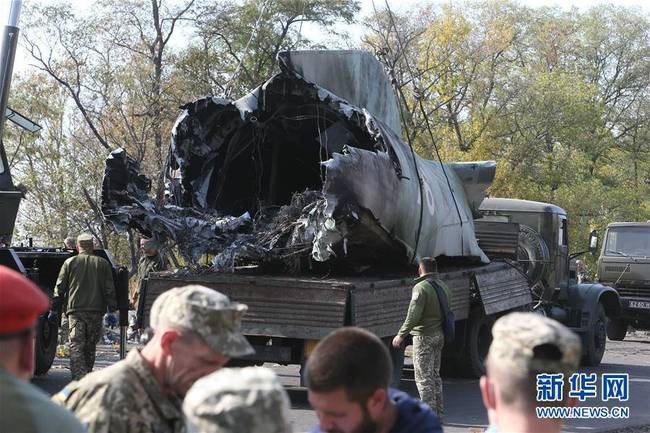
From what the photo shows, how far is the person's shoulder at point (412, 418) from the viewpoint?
3.86m

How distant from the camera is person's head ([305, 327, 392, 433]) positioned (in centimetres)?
361

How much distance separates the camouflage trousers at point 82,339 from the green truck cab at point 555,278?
716 cm

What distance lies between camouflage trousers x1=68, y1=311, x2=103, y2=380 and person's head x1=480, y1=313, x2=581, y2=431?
9.49 m

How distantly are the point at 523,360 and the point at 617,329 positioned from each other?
21995 millimetres

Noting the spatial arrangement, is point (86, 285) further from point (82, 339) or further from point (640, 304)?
point (640, 304)

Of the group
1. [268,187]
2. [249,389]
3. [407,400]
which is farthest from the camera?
[268,187]

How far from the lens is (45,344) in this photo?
13820mm

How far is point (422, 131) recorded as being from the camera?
3666 centimetres

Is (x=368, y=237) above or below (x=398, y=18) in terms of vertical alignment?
below

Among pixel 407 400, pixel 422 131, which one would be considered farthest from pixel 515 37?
pixel 407 400

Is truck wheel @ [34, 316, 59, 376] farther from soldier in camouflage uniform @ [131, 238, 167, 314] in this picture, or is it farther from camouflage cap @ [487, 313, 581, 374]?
camouflage cap @ [487, 313, 581, 374]

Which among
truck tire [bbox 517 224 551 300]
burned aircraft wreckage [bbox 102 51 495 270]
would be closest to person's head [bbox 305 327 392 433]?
burned aircraft wreckage [bbox 102 51 495 270]

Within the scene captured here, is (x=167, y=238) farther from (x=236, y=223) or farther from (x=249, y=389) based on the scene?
(x=249, y=389)

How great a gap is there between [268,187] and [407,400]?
34.7 ft
